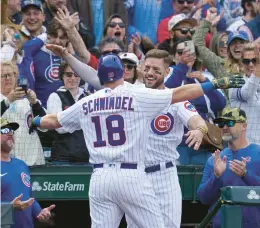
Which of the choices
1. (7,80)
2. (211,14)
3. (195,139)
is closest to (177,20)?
(211,14)

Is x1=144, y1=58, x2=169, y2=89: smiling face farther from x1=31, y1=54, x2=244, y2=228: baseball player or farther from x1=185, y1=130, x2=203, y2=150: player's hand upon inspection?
x1=185, y1=130, x2=203, y2=150: player's hand

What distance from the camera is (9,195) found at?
7.96 meters

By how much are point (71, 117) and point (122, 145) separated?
0.52 m

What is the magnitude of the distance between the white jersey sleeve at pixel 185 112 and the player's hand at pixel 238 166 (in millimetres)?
562

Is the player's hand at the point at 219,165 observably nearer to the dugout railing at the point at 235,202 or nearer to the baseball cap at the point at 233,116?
the baseball cap at the point at 233,116

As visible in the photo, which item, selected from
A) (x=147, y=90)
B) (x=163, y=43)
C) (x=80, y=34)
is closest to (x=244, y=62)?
(x=163, y=43)

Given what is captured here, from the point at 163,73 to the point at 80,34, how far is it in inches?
109

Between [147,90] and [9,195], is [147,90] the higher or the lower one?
the higher one

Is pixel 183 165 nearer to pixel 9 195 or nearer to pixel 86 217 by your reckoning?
pixel 86 217

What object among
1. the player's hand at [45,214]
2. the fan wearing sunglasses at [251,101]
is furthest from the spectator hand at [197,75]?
the player's hand at [45,214]

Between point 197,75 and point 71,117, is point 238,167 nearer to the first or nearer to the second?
point 71,117

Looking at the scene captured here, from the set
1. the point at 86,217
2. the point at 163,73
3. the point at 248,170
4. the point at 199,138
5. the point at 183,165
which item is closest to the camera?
the point at 199,138

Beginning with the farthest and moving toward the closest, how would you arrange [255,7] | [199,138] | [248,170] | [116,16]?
[255,7] → [116,16] → [248,170] → [199,138]

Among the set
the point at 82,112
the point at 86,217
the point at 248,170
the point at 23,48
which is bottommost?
the point at 86,217
